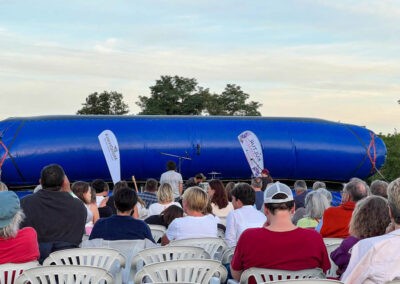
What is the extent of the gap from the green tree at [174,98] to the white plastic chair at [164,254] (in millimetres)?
50301

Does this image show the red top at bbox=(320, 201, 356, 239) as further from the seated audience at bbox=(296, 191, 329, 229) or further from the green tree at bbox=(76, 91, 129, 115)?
the green tree at bbox=(76, 91, 129, 115)

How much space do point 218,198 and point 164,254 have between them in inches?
172

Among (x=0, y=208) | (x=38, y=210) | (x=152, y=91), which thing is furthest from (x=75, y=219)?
(x=152, y=91)

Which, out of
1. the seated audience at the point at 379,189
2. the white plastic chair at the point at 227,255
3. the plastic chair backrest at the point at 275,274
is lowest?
the white plastic chair at the point at 227,255

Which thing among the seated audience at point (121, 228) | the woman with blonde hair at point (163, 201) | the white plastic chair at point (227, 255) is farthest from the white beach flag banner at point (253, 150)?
the seated audience at point (121, 228)

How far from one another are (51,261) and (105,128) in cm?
1899

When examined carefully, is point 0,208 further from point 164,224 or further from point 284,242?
point 164,224

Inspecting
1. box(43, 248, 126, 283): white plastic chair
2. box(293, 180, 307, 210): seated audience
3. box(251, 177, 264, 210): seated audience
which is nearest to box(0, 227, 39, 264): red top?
box(43, 248, 126, 283): white plastic chair

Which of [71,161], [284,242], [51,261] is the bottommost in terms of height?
[71,161]

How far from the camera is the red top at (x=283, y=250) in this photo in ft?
18.1

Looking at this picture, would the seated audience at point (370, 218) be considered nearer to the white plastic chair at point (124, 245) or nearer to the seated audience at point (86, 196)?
the white plastic chair at point (124, 245)

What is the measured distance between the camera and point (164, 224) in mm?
9469

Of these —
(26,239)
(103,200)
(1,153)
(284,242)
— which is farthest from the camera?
(1,153)

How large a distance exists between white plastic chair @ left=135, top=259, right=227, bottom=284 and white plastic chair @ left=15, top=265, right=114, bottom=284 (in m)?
0.30
